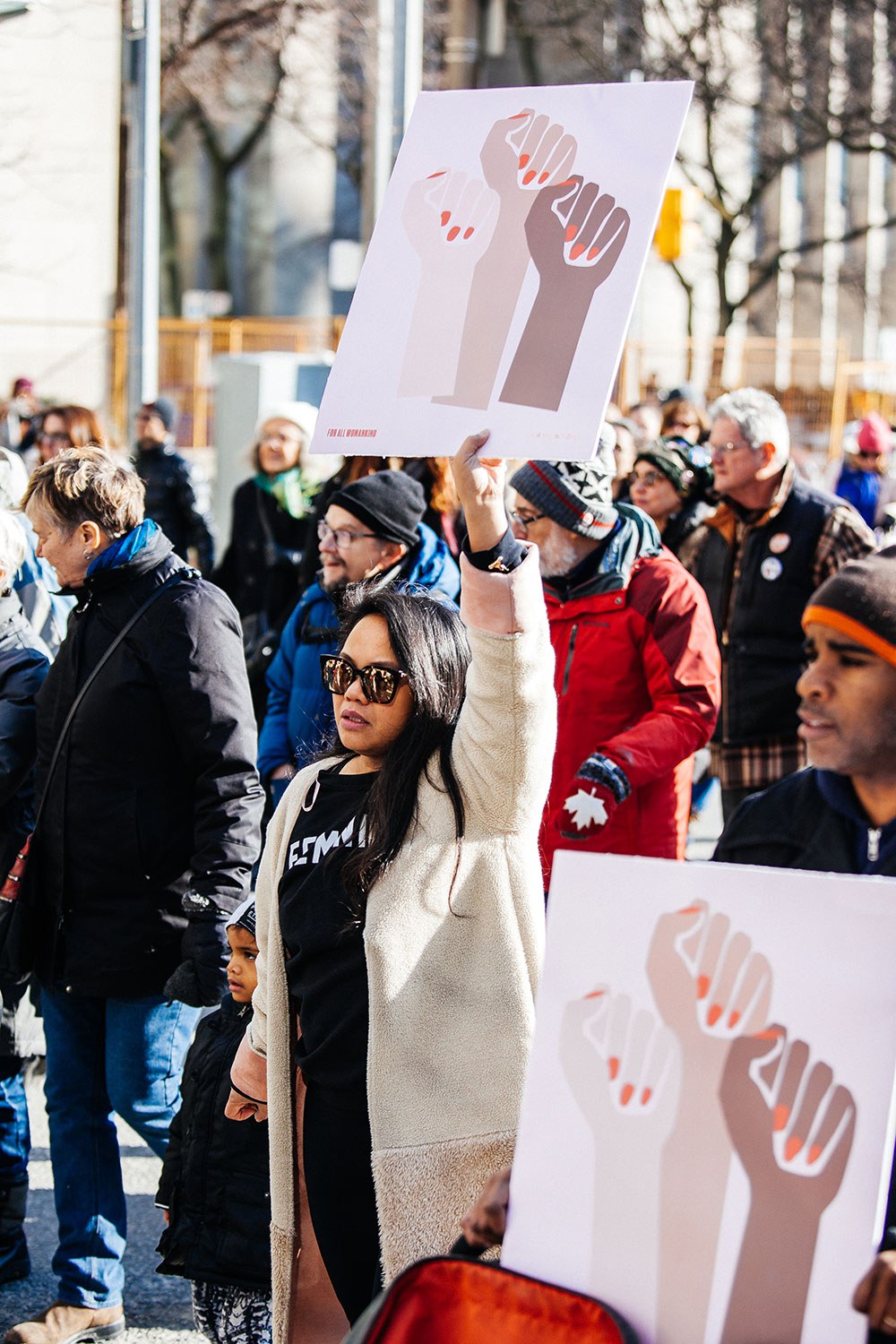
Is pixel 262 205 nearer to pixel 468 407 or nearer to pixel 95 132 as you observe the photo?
pixel 95 132

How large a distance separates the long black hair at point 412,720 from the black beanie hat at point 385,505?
1.78 metres

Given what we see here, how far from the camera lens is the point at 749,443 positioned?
19.3 feet

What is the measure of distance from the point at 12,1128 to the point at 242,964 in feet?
4.61

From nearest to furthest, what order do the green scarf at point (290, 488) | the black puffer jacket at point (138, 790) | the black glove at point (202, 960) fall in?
the black glove at point (202, 960) < the black puffer jacket at point (138, 790) < the green scarf at point (290, 488)

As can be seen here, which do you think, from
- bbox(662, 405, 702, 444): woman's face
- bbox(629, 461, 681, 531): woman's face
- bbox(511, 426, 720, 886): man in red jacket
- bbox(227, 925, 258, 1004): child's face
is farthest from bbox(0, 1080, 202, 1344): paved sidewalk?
bbox(662, 405, 702, 444): woman's face

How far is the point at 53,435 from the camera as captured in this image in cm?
795

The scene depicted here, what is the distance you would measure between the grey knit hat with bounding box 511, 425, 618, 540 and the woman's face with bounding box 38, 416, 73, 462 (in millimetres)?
3566

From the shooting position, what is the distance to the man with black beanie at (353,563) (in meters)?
4.95

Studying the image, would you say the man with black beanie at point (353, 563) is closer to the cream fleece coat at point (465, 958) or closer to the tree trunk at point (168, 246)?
the cream fleece coat at point (465, 958)

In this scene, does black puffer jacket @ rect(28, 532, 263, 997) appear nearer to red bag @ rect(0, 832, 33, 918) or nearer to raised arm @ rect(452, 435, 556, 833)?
red bag @ rect(0, 832, 33, 918)

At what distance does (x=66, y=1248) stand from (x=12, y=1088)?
0.57 meters

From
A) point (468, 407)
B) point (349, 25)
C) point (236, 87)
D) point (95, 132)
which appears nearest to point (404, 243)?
point (468, 407)

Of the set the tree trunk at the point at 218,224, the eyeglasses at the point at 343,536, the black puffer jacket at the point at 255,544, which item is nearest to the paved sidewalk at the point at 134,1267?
the eyeglasses at the point at 343,536

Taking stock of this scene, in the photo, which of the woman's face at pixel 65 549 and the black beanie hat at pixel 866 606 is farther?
the woman's face at pixel 65 549
